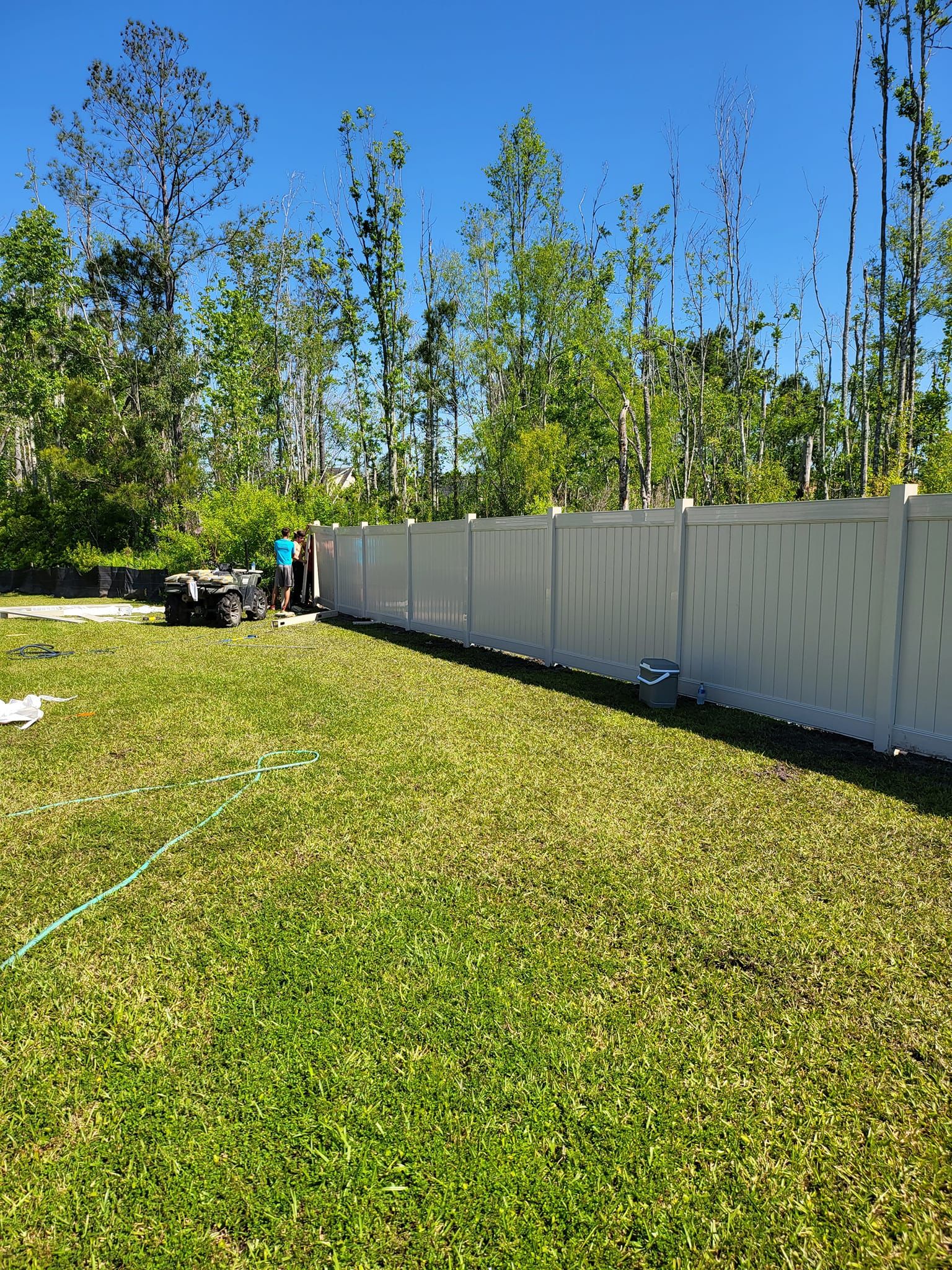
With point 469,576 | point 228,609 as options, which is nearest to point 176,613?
point 228,609

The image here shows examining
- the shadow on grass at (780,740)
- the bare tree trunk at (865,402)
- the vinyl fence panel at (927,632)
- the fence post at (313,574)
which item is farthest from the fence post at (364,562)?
the bare tree trunk at (865,402)

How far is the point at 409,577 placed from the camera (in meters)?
11.2

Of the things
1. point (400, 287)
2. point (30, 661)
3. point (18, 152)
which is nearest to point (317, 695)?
point (30, 661)

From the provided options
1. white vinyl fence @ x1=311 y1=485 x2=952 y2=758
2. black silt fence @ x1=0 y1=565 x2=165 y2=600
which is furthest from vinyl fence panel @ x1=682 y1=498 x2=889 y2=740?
black silt fence @ x1=0 y1=565 x2=165 y2=600

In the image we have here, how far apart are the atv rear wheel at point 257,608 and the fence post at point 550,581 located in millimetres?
6888

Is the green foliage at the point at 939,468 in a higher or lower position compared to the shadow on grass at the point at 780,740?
higher

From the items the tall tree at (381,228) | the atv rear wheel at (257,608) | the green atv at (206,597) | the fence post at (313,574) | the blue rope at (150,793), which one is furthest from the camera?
the tall tree at (381,228)

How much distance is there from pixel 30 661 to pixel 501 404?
746 inches

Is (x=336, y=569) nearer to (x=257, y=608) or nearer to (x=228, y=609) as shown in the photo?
(x=257, y=608)

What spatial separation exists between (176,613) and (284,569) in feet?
7.94

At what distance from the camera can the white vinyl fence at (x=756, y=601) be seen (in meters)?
4.59

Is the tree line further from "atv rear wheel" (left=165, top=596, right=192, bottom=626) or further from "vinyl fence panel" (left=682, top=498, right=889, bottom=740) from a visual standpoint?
"vinyl fence panel" (left=682, top=498, right=889, bottom=740)

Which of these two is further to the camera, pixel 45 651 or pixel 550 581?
pixel 45 651

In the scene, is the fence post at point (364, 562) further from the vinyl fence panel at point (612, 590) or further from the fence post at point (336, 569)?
the vinyl fence panel at point (612, 590)
